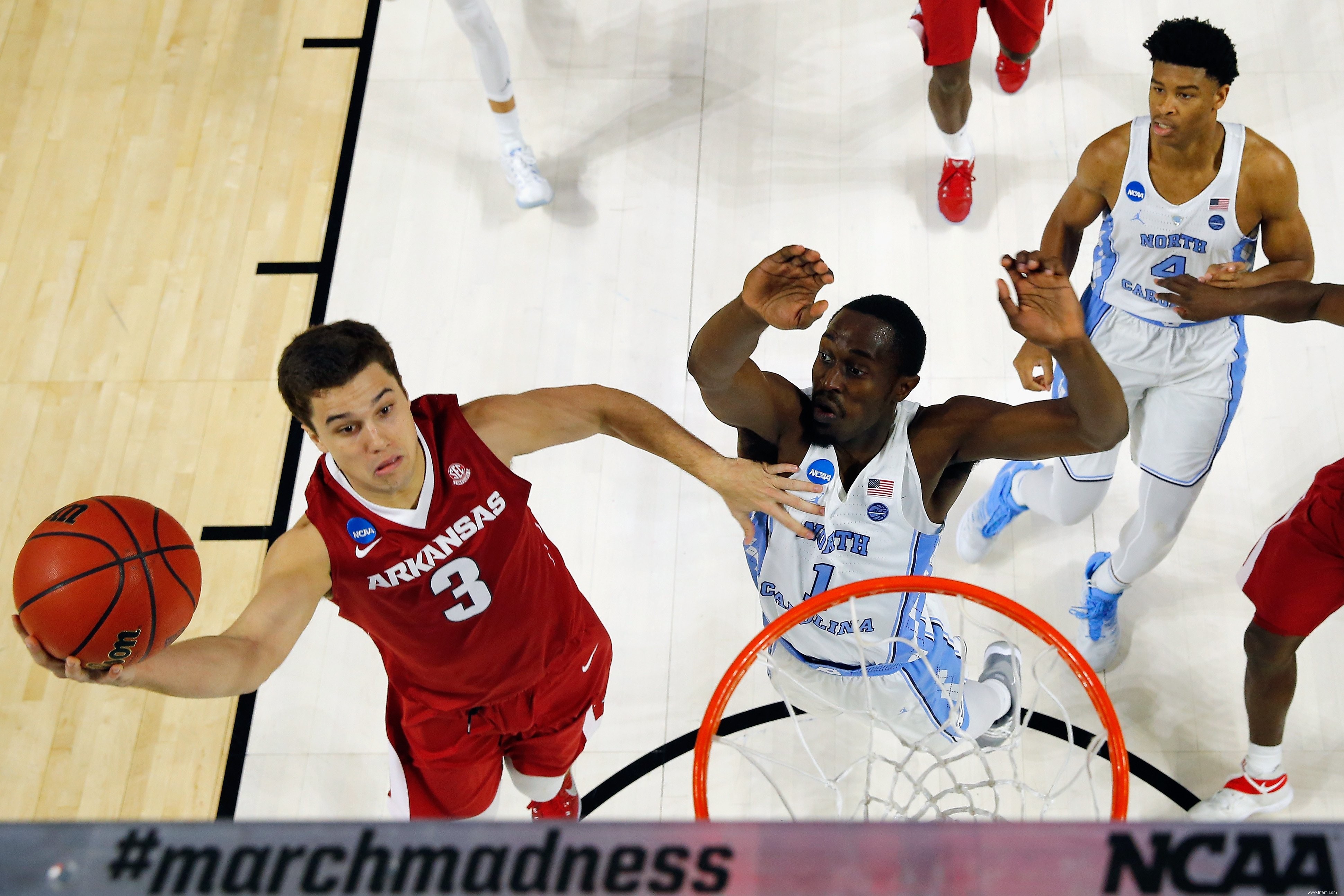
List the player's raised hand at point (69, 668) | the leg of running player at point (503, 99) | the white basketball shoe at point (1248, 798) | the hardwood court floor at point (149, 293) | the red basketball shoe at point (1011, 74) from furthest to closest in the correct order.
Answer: the red basketball shoe at point (1011, 74) → the leg of running player at point (503, 99) → the hardwood court floor at point (149, 293) → the white basketball shoe at point (1248, 798) → the player's raised hand at point (69, 668)

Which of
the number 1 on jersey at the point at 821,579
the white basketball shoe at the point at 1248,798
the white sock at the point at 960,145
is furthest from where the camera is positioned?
the white sock at the point at 960,145

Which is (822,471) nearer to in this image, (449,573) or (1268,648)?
(449,573)

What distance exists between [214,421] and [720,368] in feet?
9.96

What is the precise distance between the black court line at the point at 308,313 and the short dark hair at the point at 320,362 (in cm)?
192

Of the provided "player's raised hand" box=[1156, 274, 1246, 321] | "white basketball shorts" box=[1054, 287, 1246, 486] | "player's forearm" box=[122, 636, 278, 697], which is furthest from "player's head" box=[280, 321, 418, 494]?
"player's raised hand" box=[1156, 274, 1246, 321]

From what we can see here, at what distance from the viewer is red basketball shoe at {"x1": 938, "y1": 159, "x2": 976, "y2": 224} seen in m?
5.09

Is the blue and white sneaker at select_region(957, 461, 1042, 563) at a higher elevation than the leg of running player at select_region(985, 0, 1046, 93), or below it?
below

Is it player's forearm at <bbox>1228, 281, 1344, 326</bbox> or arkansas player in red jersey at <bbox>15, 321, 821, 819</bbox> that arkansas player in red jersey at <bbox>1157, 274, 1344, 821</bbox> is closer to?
player's forearm at <bbox>1228, 281, 1344, 326</bbox>

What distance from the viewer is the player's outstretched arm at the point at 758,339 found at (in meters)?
2.57

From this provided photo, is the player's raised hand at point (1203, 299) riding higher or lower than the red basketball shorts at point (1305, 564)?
higher

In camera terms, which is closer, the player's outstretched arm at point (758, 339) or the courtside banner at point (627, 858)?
the courtside banner at point (627, 858)

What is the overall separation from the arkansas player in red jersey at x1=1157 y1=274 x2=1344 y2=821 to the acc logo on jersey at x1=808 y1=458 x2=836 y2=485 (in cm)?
129

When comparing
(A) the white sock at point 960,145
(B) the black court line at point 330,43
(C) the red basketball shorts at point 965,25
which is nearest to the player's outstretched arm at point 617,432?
(C) the red basketball shorts at point 965,25

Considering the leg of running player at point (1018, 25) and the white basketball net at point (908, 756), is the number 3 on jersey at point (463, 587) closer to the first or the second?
the white basketball net at point (908, 756)
